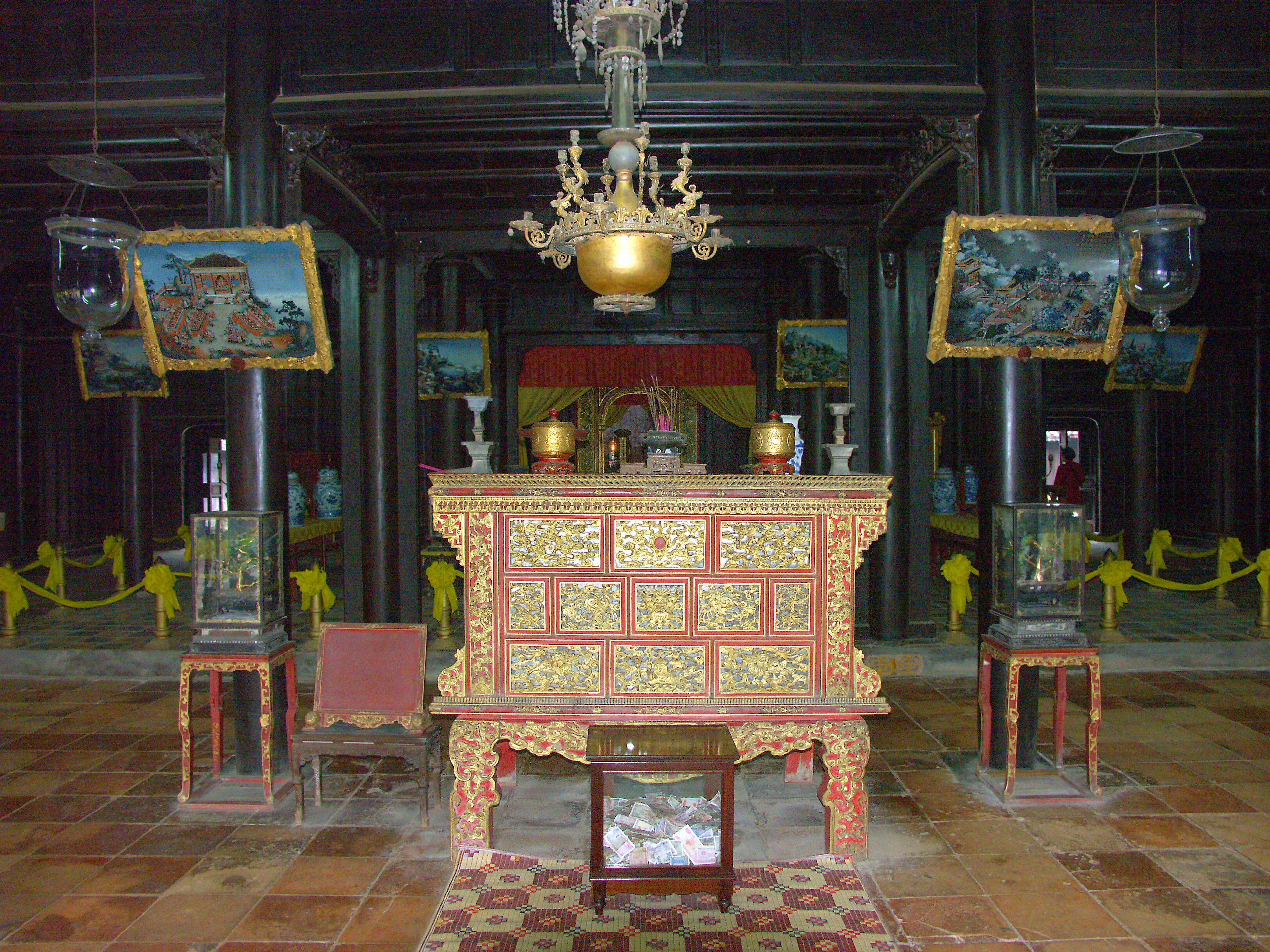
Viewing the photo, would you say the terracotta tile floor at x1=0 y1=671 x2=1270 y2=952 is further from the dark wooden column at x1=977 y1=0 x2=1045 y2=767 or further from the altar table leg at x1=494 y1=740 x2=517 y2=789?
the dark wooden column at x1=977 y1=0 x2=1045 y2=767

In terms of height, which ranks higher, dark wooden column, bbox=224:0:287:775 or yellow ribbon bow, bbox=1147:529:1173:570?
dark wooden column, bbox=224:0:287:775

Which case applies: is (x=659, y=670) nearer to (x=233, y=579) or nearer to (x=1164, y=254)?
(x=233, y=579)

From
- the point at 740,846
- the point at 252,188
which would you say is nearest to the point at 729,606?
the point at 740,846

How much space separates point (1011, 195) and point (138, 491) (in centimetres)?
870

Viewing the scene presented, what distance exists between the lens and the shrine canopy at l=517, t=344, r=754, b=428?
10828mm

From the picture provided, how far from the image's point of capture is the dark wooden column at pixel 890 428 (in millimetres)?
6363

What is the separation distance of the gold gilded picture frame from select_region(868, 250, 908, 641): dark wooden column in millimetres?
4021

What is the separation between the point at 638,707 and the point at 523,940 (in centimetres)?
89

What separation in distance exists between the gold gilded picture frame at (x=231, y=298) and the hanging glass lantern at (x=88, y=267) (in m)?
0.25

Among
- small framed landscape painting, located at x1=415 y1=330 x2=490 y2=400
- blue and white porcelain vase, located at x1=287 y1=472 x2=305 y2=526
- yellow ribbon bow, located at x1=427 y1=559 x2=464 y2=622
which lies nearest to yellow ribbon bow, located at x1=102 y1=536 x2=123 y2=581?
blue and white porcelain vase, located at x1=287 y1=472 x2=305 y2=526

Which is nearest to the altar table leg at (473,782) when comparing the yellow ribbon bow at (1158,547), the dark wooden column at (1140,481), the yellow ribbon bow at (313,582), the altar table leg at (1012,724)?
the altar table leg at (1012,724)

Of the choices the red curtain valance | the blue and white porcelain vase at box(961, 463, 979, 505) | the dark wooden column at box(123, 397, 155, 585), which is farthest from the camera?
the red curtain valance

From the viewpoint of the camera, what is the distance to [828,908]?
2881mm

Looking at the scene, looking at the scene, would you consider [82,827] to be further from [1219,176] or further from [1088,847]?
[1219,176]
